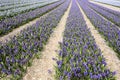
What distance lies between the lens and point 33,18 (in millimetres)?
19891

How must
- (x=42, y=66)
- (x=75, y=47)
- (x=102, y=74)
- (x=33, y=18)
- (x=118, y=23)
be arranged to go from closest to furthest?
(x=102, y=74), (x=42, y=66), (x=75, y=47), (x=118, y=23), (x=33, y=18)

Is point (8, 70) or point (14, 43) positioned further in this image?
point (14, 43)

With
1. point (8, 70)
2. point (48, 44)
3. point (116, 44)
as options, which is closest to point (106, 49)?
point (116, 44)

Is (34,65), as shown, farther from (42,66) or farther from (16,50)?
(16,50)

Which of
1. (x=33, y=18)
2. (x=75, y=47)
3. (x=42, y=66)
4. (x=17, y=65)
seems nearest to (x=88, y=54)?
(x=75, y=47)

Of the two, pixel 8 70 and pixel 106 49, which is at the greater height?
pixel 8 70

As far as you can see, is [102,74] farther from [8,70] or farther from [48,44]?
[48,44]

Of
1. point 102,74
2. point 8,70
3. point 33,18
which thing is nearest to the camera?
point 102,74

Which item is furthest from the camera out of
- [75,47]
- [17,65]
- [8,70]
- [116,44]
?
[116,44]

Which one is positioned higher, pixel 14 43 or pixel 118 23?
pixel 14 43

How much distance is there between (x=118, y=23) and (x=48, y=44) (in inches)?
380

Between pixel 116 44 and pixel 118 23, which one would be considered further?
pixel 118 23

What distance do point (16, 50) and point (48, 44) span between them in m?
3.21

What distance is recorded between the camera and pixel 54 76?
6.43 meters
